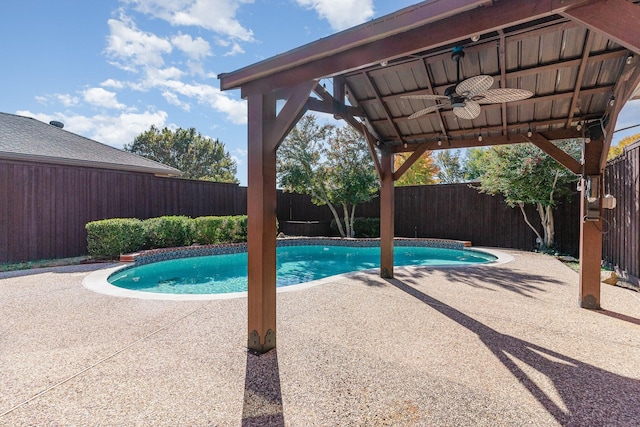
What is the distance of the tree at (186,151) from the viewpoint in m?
24.6

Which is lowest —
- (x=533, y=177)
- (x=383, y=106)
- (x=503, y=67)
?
(x=533, y=177)

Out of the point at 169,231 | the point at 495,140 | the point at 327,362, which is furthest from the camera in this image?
the point at 169,231

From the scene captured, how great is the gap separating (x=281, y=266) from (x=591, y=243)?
6.94m

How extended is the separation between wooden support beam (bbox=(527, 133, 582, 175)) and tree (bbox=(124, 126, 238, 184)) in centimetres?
2429

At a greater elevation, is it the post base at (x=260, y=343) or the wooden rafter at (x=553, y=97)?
the wooden rafter at (x=553, y=97)

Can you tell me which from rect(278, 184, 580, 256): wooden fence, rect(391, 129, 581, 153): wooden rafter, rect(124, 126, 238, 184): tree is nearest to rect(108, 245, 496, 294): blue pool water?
rect(278, 184, 580, 256): wooden fence

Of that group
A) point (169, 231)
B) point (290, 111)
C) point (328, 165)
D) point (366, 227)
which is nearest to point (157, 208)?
point (169, 231)

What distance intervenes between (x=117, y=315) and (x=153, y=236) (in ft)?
17.9

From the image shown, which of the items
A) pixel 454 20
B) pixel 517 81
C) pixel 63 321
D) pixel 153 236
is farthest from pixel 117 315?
pixel 517 81

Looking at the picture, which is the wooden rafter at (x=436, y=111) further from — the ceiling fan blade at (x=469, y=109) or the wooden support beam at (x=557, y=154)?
the wooden support beam at (x=557, y=154)

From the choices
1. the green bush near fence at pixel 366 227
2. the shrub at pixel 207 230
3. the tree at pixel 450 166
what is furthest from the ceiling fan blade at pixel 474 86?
the tree at pixel 450 166

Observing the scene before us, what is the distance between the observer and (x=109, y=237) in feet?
24.9

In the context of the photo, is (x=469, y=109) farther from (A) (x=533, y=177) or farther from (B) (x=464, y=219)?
(B) (x=464, y=219)

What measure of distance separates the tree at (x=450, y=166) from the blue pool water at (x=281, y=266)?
18848 millimetres
